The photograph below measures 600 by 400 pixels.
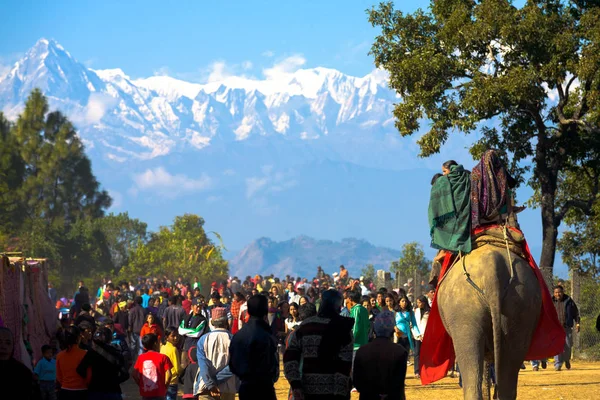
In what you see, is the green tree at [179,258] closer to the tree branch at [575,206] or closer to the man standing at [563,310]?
the tree branch at [575,206]

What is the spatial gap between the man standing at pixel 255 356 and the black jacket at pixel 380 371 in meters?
0.85

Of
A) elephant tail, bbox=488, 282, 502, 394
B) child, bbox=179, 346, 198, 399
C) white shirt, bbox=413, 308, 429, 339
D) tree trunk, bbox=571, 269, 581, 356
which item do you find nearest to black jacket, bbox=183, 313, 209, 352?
child, bbox=179, 346, 198, 399

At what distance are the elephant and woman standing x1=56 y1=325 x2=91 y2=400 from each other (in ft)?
13.5

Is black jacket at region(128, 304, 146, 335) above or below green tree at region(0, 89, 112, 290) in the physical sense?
below

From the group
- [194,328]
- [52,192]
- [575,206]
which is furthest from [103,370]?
[52,192]

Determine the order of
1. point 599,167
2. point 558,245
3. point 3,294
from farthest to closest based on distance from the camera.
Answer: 1. point 558,245
2. point 599,167
3. point 3,294

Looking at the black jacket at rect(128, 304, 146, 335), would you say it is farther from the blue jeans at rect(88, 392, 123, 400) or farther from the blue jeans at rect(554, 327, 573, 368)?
the blue jeans at rect(88, 392, 123, 400)

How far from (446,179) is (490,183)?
462 mm

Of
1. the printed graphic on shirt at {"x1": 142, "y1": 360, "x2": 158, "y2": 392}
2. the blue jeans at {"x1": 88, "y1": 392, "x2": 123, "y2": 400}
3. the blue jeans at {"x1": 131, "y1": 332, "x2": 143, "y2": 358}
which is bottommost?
the blue jeans at {"x1": 88, "y1": 392, "x2": 123, "y2": 400}

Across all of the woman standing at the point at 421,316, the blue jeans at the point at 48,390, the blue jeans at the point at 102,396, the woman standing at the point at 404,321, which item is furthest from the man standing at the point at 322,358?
the woman standing at the point at 421,316

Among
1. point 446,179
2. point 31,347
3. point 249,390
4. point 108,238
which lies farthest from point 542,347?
point 108,238

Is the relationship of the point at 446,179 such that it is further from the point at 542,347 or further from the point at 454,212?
the point at 542,347

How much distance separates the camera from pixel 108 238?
96625mm

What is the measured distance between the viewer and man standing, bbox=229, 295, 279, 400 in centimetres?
1055
